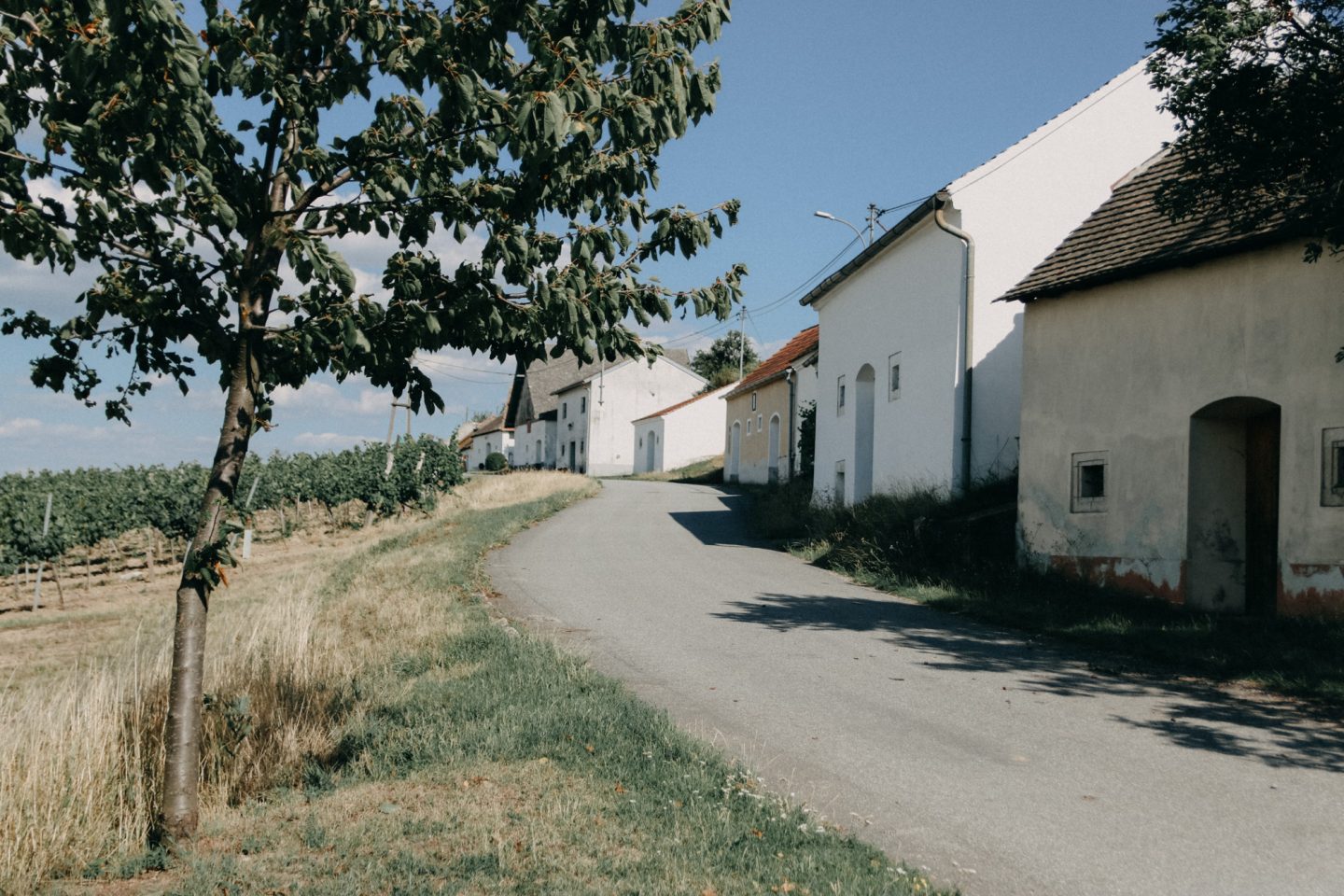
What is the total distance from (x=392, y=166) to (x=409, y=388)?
3.80 feet

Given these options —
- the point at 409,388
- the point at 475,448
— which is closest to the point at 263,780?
the point at 409,388

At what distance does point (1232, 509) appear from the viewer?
12.2 metres

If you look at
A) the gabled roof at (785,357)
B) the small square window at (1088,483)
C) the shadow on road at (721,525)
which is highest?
the gabled roof at (785,357)

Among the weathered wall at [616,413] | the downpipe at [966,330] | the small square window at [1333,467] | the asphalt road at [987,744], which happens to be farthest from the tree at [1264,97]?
the weathered wall at [616,413]

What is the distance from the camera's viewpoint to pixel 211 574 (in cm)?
489

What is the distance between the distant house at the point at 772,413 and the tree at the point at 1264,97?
21776 mm

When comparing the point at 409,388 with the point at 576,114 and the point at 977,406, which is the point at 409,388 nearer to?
the point at 576,114

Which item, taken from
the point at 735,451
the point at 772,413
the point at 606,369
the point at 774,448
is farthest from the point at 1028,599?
the point at 606,369

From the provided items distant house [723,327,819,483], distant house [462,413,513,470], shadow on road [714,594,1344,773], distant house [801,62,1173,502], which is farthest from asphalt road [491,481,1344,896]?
distant house [462,413,513,470]

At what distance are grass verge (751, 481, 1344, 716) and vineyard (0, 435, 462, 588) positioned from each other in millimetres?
15632

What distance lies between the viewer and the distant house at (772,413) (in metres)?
34.8

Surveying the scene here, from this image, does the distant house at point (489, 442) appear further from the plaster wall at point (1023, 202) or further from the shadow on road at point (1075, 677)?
the shadow on road at point (1075, 677)

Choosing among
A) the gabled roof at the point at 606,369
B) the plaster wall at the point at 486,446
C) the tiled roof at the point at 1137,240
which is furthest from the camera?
the plaster wall at the point at 486,446

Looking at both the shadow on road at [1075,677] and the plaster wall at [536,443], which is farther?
the plaster wall at [536,443]
